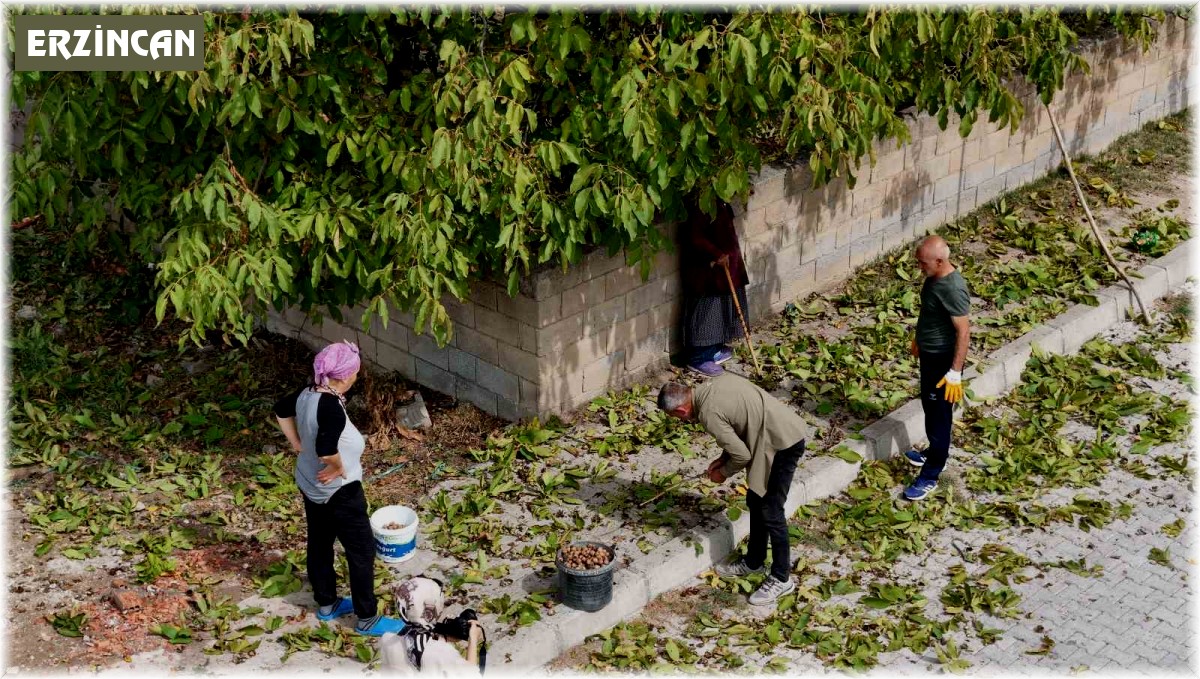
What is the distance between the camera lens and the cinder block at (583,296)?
10.1 m

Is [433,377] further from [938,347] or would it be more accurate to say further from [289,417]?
[938,347]

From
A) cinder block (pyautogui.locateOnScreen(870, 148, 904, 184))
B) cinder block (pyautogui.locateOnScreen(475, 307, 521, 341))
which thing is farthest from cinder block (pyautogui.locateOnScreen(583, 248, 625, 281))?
cinder block (pyautogui.locateOnScreen(870, 148, 904, 184))

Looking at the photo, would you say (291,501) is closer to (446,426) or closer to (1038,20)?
(446,426)

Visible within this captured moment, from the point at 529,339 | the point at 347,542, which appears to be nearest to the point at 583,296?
the point at 529,339

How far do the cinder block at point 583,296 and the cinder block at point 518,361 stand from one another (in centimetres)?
39

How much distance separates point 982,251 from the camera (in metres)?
12.9

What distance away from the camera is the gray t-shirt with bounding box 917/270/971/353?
8906 mm

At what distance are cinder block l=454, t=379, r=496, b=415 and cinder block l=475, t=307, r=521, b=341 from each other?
0.47 meters

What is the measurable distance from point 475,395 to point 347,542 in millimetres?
2903

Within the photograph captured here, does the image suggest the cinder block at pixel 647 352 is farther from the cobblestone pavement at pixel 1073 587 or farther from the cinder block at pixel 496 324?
the cobblestone pavement at pixel 1073 587

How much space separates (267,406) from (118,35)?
11.4 feet

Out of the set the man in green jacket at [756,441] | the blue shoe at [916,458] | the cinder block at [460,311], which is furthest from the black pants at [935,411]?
the cinder block at [460,311]

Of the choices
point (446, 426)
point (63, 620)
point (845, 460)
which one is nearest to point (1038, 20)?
point (845, 460)

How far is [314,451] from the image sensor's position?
25.0 ft
